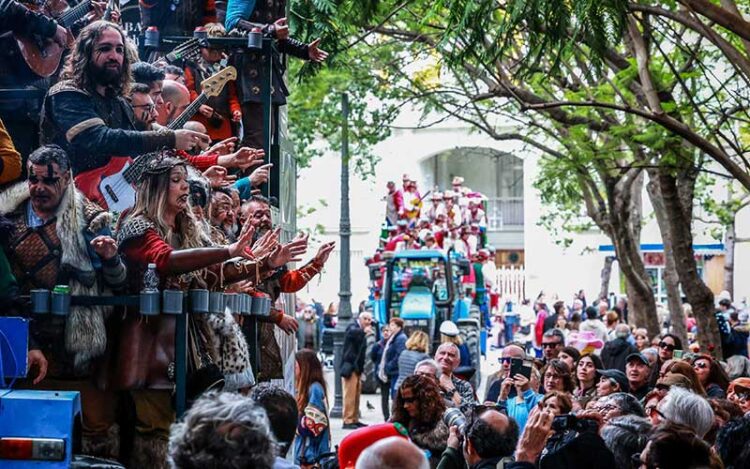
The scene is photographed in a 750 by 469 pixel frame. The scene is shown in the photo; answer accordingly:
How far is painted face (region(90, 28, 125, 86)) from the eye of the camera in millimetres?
6891

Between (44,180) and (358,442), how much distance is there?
6.95ft

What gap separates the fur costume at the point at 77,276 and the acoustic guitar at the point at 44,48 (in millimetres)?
740

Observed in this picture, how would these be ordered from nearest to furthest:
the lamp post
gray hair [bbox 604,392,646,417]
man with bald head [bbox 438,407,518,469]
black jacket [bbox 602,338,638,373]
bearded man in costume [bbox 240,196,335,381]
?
man with bald head [bbox 438,407,518,469]
gray hair [bbox 604,392,646,417]
bearded man in costume [bbox 240,196,335,381]
black jacket [bbox 602,338,638,373]
the lamp post

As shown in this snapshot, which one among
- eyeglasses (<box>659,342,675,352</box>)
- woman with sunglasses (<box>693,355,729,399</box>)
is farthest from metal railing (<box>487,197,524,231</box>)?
woman with sunglasses (<box>693,355,729,399</box>)

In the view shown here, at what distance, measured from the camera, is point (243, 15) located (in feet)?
29.7

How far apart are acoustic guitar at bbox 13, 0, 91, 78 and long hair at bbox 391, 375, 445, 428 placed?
9.85 feet

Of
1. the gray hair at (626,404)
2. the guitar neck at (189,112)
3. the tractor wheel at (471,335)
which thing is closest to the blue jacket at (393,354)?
the tractor wheel at (471,335)

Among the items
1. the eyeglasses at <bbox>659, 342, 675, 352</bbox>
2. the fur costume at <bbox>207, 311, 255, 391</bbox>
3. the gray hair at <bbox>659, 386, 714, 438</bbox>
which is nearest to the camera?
the fur costume at <bbox>207, 311, 255, 391</bbox>

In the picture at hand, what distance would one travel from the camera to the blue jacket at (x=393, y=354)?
1780 cm

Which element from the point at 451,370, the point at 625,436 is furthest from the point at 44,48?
the point at 451,370

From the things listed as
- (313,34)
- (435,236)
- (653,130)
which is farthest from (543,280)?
(313,34)

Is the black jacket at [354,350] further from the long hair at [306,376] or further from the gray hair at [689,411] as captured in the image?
the gray hair at [689,411]

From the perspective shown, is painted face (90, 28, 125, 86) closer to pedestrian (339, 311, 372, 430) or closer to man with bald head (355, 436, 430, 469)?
man with bald head (355, 436, 430, 469)

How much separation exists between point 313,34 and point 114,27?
556 centimetres
